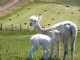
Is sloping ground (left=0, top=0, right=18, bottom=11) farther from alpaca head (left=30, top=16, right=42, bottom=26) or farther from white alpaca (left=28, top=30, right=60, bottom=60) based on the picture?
white alpaca (left=28, top=30, right=60, bottom=60)

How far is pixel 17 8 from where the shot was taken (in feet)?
Answer: 187

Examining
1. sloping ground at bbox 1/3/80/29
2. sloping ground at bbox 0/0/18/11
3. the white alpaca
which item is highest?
the white alpaca

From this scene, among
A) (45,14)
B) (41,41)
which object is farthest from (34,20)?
(45,14)

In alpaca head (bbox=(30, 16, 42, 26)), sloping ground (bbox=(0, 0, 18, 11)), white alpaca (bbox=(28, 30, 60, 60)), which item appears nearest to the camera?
white alpaca (bbox=(28, 30, 60, 60))

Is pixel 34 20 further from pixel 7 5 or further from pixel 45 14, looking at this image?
pixel 7 5

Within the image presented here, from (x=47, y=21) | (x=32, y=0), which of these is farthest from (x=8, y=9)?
(x=47, y=21)

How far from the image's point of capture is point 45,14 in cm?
5103

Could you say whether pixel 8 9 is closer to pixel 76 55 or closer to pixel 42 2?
pixel 42 2

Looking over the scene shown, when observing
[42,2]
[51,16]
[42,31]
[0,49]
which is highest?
[42,31]

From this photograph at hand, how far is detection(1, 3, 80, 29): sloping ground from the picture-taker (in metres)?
44.9

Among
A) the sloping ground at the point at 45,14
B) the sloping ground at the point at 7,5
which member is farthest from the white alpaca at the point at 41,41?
the sloping ground at the point at 7,5

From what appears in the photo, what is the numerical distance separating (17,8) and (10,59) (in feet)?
137

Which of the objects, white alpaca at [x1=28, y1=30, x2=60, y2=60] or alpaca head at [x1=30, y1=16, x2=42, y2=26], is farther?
alpaca head at [x1=30, y1=16, x2=42, y2=26]

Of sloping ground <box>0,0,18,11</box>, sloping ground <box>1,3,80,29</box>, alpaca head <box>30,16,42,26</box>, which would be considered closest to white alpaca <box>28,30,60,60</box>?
alpaca head <box>30,16,42,26</box>
